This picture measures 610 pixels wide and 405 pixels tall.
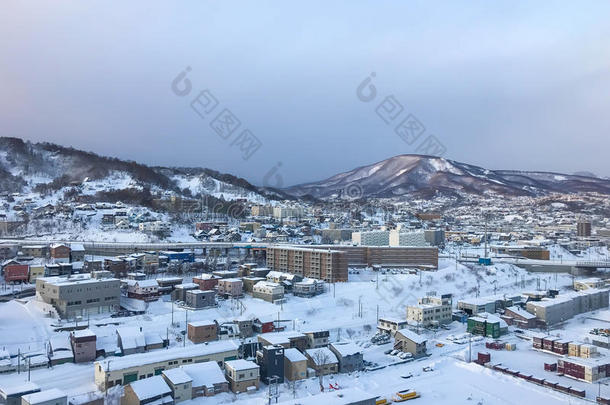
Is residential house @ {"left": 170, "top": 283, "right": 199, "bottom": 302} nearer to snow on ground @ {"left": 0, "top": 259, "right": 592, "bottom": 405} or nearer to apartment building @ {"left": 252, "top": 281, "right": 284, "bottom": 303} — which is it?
snow on ground @ {"left": 0, "top": 259, "right": 592, "bottom": 405}

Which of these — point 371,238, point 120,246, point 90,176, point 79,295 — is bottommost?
point 79,295

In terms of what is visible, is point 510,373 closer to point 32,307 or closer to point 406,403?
point 406,403

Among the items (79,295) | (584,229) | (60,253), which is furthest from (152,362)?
(584,229)

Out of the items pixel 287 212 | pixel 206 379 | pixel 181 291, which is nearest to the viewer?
pixel 206 379

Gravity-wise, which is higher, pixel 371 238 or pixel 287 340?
pixel 371 238

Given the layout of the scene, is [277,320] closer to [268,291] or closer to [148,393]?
[268,291]

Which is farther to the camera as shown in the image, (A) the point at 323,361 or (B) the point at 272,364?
(A) the point at 323,361

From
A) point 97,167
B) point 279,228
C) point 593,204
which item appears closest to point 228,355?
point 279,228
